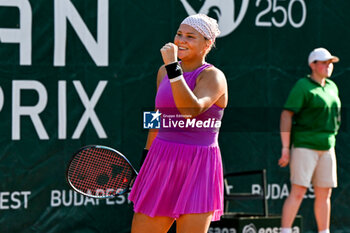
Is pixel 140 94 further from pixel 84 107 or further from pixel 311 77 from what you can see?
pixel 311 77

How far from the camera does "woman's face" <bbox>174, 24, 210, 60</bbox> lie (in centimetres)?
429

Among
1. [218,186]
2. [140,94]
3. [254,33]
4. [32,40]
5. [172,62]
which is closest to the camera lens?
[172,62]

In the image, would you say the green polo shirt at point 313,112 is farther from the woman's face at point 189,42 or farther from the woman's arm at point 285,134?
the woman's face at point 189,42

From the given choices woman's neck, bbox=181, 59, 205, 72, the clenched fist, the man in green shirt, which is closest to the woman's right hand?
the man in green shirt

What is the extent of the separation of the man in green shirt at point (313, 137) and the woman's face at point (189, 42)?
8.98 ft

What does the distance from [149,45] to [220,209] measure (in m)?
2.77

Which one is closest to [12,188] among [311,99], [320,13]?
[311,99]

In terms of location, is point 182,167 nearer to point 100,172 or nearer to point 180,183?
point 180,183

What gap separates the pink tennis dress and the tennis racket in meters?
0.38

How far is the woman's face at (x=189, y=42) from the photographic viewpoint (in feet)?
14.1

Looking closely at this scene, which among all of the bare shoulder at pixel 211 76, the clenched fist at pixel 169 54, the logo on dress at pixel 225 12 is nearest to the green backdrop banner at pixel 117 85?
the logo on dress at pixel 225 12

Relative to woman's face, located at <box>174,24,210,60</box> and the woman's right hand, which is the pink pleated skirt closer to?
woman's face, located at <box>174,24,210,60</box>

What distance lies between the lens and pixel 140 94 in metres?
6.82

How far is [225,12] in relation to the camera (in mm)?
7109
